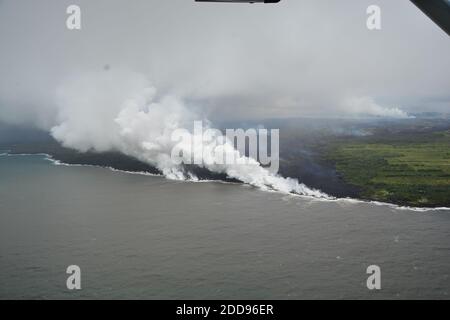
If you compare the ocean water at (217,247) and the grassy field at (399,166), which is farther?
the grassy field at (399,166)

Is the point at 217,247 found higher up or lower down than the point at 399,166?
lower down

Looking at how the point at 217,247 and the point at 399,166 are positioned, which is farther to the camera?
the point at 399,166

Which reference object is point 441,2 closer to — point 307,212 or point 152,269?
point 152,269

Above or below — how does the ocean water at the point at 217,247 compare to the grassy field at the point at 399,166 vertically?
below

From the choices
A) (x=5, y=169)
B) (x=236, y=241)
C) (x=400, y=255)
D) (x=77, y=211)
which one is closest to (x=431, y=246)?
(x=400, y=255)
